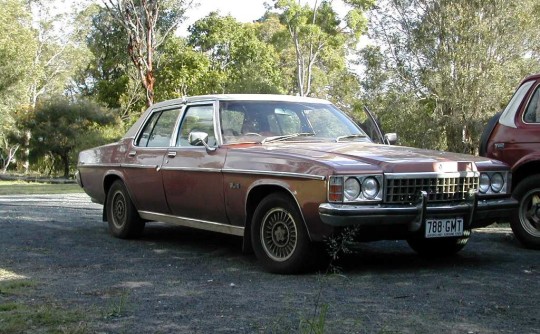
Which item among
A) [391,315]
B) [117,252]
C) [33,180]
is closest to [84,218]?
[117,252]

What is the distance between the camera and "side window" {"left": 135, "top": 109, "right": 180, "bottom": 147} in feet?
28.6

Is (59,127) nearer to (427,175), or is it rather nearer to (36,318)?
(427,175)

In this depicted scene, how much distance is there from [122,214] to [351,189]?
3946 mm

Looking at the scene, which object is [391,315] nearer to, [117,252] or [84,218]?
[117,252]

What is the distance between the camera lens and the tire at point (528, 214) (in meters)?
8.28

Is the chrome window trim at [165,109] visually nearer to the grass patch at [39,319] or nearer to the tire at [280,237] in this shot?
the tire at [280,237]

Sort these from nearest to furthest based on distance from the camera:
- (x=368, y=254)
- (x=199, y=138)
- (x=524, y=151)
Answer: (x=199, y=138), (x=368, y=254), (x=524, y=151)

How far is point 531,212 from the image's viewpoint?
27.6 feet

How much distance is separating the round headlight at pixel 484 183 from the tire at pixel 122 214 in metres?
4.04

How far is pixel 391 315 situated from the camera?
5.06 m

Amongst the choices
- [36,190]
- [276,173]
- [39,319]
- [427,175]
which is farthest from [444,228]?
[36,190]

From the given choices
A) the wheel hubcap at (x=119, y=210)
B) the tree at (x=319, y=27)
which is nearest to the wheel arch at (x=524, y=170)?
the wheel hubcap at (x=119, y=210)

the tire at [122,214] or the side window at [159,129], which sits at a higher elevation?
the side window at [159,129]

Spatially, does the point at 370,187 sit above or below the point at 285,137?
below
